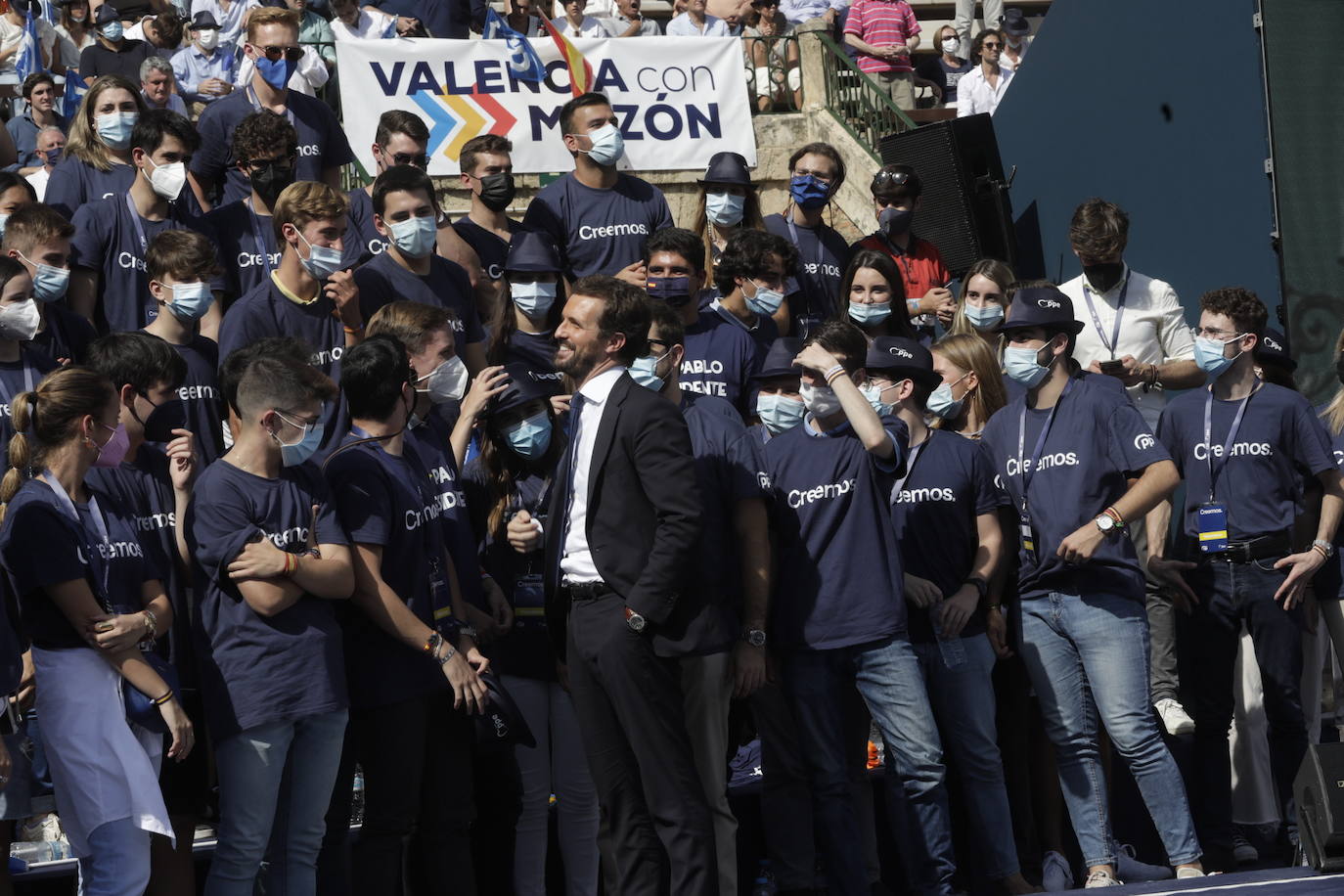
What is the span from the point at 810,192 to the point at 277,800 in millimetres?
4664

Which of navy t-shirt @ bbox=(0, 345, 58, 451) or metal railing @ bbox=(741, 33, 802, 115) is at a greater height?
metal railing @ bbox=(741, 33, 802, 115)

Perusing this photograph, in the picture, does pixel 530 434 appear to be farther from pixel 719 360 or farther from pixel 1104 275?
pixel 1104 275

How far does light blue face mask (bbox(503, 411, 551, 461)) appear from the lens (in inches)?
241

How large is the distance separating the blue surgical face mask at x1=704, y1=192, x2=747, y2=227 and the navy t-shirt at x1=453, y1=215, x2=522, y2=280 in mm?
1065

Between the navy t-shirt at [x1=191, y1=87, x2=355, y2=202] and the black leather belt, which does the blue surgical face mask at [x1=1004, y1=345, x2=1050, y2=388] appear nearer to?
the black leather belt

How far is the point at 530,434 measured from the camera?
6.12m

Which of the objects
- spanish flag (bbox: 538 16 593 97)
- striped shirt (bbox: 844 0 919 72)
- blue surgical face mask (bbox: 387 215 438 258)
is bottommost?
blue surgical face mask (bbox: 387 215 438 258)

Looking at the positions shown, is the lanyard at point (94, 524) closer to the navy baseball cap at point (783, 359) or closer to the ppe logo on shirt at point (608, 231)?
the navy baseball cap at point (783, 359)

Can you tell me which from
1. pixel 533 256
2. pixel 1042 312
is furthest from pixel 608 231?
pixel 1042 312

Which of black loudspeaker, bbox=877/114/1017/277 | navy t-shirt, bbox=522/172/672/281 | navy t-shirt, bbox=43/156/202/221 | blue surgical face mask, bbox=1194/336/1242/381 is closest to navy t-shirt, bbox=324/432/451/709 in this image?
navy t-shirt, bbox=43/156/202/221

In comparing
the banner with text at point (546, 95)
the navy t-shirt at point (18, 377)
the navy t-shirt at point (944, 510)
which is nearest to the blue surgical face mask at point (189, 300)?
the navy t-shirt at point (18, 377)

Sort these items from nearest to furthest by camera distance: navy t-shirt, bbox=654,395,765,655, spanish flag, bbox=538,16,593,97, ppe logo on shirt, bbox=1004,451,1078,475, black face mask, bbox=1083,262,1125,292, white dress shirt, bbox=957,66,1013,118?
1. navy t-shirt, bbox=654,395,765,655
2. ppe logo on shirt, bbox=1004,451,1078,475
3. black face mask, bbox=1083,262,1125,292
4. spanish flag, bbox=538,16,593,97
5. white dress shirt, bbox=957,66,1013,118

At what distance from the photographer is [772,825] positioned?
5996 mm

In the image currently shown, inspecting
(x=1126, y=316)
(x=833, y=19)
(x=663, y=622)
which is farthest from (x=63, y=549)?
(x=833, y=19)
